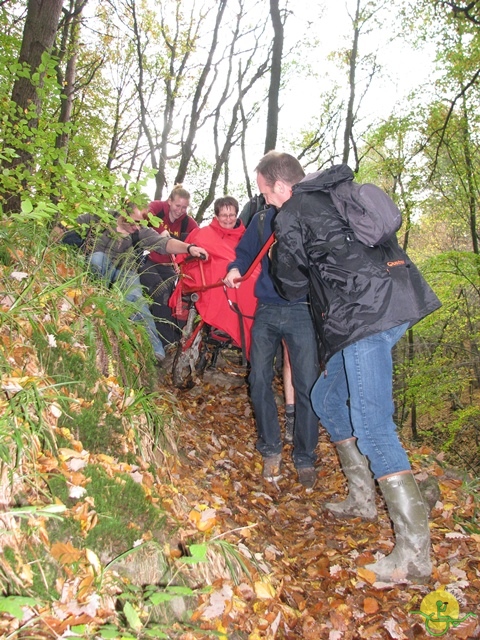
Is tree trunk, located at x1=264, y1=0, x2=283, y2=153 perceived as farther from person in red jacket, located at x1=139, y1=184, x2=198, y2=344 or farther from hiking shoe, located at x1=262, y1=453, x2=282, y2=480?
hiking shoe, located at x1=262, y1=453, x2=282, y2=480

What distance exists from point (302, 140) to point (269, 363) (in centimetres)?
1467

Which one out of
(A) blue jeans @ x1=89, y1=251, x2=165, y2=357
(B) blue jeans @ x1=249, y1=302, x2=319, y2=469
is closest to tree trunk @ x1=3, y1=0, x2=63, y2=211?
(A) blue jeans @ x1=89, y1=251, x2=165, y2=357

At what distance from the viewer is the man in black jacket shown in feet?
8.07

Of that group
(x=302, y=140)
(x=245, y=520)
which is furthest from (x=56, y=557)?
(x=302, y=140)

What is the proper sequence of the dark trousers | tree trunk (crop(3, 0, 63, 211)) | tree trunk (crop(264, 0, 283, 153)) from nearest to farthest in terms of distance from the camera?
tree trunk (crop(3, 0, 63, 211)), the dark trousers, tree trunk (crop(264, 0, 283, 153))

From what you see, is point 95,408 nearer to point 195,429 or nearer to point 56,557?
point 56,557

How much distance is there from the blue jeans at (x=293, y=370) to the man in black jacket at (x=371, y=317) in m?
0.99

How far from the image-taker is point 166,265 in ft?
20.2

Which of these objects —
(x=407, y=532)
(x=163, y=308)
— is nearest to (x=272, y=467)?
(x=407, y=532)

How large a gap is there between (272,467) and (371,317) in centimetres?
198

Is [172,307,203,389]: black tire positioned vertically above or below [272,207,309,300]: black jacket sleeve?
below

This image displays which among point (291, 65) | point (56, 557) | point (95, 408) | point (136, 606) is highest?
point (291, 65)

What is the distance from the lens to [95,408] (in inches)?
107

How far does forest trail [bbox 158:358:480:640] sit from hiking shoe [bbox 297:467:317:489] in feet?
0.22
